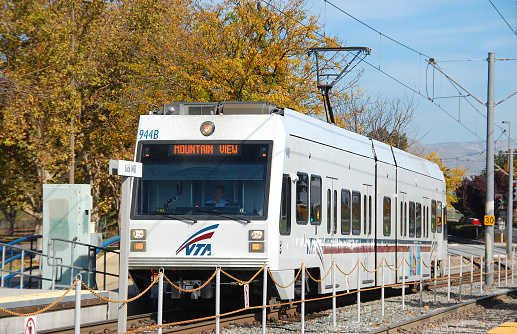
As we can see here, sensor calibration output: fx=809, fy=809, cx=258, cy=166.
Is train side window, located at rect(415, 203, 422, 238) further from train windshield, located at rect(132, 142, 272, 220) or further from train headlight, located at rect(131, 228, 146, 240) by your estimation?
train headlight, located at rect(131, 228, 146, 240)

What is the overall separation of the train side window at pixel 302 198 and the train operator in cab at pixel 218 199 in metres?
1.49

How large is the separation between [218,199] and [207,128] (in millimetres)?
1251

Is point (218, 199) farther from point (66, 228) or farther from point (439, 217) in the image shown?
point (439, 217)

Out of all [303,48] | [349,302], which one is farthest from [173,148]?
[303,48]

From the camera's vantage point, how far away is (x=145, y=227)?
12.9 metres

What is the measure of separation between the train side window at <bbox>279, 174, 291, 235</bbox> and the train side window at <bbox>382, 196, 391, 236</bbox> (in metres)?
6.72

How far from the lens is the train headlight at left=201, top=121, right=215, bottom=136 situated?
13375 mm

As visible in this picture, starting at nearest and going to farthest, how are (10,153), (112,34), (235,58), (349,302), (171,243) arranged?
(171,243) → (349,302) → (235,58) → (112,34) → (10,153)

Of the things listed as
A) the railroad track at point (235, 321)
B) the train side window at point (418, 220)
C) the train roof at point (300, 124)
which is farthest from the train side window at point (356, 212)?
the train side window at point (418, 220)

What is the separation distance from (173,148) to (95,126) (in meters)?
24.9

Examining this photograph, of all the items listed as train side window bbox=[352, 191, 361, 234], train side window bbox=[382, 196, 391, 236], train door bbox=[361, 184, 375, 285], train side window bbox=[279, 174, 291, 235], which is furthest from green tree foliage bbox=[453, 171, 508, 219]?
train side window bbox=[279, 174, 291, 235]

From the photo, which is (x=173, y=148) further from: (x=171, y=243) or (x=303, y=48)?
(x=303, y=48)

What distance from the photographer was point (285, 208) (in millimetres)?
13234

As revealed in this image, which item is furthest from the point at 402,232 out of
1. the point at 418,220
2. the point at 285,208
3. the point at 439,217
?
the point at 285,208
